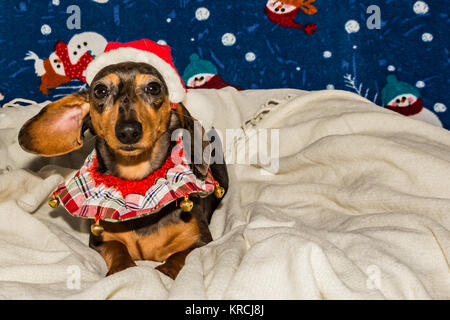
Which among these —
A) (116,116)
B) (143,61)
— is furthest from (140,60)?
(116,116)

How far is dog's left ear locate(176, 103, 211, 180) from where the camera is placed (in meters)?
1.56

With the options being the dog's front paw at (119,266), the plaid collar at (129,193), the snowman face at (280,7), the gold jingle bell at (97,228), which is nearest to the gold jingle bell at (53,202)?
the plaid collar at (129,193)

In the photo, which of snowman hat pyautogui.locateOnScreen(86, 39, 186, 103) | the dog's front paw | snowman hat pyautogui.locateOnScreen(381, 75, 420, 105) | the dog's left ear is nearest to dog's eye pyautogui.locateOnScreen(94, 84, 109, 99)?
snowman hat pyautogui.locateOnScreen(86, 39, 186, 103)

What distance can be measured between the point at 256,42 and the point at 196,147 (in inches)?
47.2

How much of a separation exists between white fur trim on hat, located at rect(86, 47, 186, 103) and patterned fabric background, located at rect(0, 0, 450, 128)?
1022 millimetres

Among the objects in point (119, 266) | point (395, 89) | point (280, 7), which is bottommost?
point (119, 266)

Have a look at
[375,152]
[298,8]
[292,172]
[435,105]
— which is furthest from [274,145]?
[435,105]

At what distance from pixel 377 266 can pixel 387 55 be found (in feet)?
5.61

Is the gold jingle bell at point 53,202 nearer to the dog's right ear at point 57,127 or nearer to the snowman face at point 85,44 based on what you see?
the dog's right ear at point 57,127

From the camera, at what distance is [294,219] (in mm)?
1630

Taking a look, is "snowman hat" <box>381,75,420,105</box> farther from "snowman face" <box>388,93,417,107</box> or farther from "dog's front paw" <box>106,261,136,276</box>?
"dog's front paw" <box>106,261,136,276</box>

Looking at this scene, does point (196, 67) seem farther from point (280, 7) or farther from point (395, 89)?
point (395, 89)

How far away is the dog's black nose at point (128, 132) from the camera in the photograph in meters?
1.33
